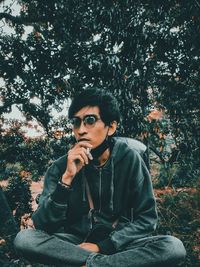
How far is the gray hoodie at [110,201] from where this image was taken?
296 centimetres

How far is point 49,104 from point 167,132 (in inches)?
138

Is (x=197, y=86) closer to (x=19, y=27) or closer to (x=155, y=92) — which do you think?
(x=155, y=92)

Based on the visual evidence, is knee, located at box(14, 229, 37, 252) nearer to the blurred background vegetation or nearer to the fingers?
the fingers

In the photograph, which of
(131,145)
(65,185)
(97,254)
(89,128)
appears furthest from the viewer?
→ (131,145)

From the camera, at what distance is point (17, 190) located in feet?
34.2

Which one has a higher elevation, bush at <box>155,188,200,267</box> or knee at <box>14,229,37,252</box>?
knee at <box>14,229,37,252</box>

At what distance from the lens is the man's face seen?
3135 mm

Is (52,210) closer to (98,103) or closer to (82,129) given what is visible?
(82,129)

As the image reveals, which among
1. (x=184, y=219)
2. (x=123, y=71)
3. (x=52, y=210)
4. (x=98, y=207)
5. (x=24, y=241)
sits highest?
(x=123, y=71)

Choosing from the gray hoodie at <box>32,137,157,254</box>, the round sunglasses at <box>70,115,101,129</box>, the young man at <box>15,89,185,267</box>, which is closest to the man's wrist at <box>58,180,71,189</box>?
the young man at <box>15,89,185,267</box>

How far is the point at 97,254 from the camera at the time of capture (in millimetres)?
2668

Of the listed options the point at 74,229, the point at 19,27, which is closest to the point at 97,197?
the point at 74,229

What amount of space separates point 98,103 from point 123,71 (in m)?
3.69

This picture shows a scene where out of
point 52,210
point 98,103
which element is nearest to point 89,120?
point 98,103
